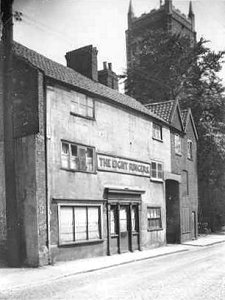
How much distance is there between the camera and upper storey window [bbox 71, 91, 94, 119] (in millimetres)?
19844

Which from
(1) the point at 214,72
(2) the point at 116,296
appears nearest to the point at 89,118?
(2) the point at 116,296

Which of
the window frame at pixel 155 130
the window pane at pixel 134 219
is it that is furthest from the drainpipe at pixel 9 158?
the window frame at pixel 155 130

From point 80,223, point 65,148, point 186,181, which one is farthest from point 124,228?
point 186,181

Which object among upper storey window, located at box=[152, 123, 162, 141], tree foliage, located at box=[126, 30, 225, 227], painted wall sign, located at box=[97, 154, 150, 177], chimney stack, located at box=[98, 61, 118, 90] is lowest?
painted wall sign, located at box=[97, 154, 150, 177]

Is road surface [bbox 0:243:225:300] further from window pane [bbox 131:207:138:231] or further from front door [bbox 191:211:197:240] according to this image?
front door [bbox 191:211:197:240]

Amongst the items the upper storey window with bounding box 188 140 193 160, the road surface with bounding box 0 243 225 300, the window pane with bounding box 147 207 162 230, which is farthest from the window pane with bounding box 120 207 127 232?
the upper storey window with bounding box 188 140 193 160

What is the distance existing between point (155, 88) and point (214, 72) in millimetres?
6554

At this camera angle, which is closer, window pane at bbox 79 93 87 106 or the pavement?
the pavement

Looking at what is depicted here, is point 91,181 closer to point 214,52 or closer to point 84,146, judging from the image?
point 84,146

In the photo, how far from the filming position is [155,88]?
4509 cm

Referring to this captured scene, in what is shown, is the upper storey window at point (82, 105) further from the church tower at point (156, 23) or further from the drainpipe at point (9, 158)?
the church tower at point (156, 23)

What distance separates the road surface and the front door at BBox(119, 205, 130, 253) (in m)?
6.52

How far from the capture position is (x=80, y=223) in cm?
1928

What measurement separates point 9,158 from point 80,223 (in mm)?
4468
